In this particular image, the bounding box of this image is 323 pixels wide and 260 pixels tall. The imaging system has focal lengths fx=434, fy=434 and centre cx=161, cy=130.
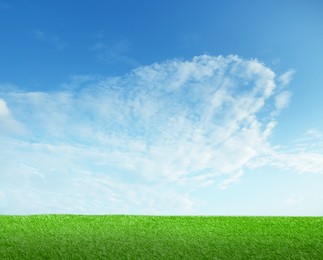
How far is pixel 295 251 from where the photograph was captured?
21.8 ft

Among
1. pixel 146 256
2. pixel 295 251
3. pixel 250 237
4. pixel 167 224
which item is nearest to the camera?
pixel 146 256

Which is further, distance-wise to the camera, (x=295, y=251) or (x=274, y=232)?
(x=274, y=232)

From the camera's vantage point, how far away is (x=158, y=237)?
708 centimetres

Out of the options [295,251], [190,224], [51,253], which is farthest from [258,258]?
[51,253]

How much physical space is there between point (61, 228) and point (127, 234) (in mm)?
1193

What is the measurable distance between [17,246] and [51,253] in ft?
2.13

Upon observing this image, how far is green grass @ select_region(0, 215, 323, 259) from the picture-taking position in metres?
6.34

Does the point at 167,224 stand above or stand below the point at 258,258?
above

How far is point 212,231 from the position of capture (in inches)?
297

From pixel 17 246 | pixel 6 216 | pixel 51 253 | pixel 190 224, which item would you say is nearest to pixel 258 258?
pixel 190 224

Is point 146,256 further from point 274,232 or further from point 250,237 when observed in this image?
point 274,232

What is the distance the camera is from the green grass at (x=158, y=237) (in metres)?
6.34

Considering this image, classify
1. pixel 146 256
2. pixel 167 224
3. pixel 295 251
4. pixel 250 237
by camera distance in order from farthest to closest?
pixel 167 224 < pixel 250 237 < pixel 295 251 < pixel 146 256

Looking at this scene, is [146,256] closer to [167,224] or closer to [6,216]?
[167,224]
